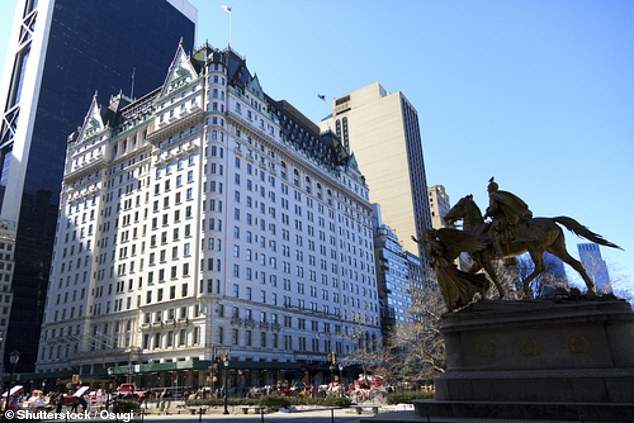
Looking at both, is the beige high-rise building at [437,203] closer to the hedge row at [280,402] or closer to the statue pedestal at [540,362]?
the hedge row at [280,402]

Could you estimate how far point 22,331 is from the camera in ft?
360

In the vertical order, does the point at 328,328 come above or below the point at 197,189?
below

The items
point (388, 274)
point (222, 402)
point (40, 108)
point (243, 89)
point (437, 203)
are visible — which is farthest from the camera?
point (437, 203)

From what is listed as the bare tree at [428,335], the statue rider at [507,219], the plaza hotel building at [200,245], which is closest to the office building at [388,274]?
the plaza hotel building at [200,245]

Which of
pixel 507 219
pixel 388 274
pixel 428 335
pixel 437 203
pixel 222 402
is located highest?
pixel 437 203

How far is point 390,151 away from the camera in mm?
157625

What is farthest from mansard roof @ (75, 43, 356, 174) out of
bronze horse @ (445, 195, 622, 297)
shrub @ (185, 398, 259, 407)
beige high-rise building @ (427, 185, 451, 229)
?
beige high-rise building @ (427, 185, 451, 229)

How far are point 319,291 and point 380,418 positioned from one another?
67.7 metres

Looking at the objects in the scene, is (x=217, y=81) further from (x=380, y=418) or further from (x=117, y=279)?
(x=380, y=418)

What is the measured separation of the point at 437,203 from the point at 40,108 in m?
137

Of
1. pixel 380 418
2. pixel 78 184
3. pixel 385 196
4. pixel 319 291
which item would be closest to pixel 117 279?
pixel 78 184

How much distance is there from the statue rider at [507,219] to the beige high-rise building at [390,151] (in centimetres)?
13151

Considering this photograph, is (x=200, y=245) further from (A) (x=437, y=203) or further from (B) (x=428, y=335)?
(A) (x=437, y=203)

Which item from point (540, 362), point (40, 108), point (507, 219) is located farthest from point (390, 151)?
point (540, 362)
